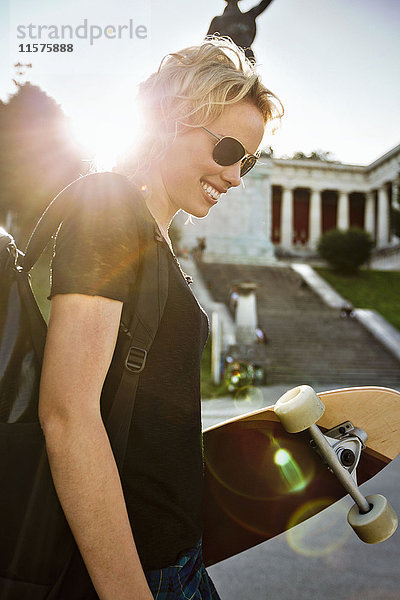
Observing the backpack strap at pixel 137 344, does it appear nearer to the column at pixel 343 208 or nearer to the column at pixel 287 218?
the column at pixel 287 218

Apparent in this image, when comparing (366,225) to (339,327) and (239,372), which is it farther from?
(239,372)

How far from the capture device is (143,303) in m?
0.94

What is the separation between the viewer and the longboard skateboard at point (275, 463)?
1.60 meters

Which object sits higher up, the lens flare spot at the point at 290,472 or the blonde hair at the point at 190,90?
the blonde hair at the point at 190,90

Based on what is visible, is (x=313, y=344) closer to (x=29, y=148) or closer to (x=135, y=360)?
(x=29, y=148)

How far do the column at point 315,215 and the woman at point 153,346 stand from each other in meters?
50.0

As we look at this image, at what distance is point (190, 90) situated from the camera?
1185 mm

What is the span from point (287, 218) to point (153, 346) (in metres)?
50.9

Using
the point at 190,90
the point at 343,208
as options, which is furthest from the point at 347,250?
the point at 190,90

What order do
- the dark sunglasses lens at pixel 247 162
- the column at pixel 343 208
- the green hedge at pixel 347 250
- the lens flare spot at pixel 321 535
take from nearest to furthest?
the dark sunglasses lens at pixel 247 162 < the lens flare spot at pixel 321 535 < the green hedge at pixel 347 250 < the column at pixel 343 208

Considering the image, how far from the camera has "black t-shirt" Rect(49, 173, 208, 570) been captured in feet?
2.91

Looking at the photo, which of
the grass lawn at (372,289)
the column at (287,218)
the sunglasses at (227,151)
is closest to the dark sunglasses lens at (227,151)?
the sunglasses at (227,151)

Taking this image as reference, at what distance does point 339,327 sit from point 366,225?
122 ft

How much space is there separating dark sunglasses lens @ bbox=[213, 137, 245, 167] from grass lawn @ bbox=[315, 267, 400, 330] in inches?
745
